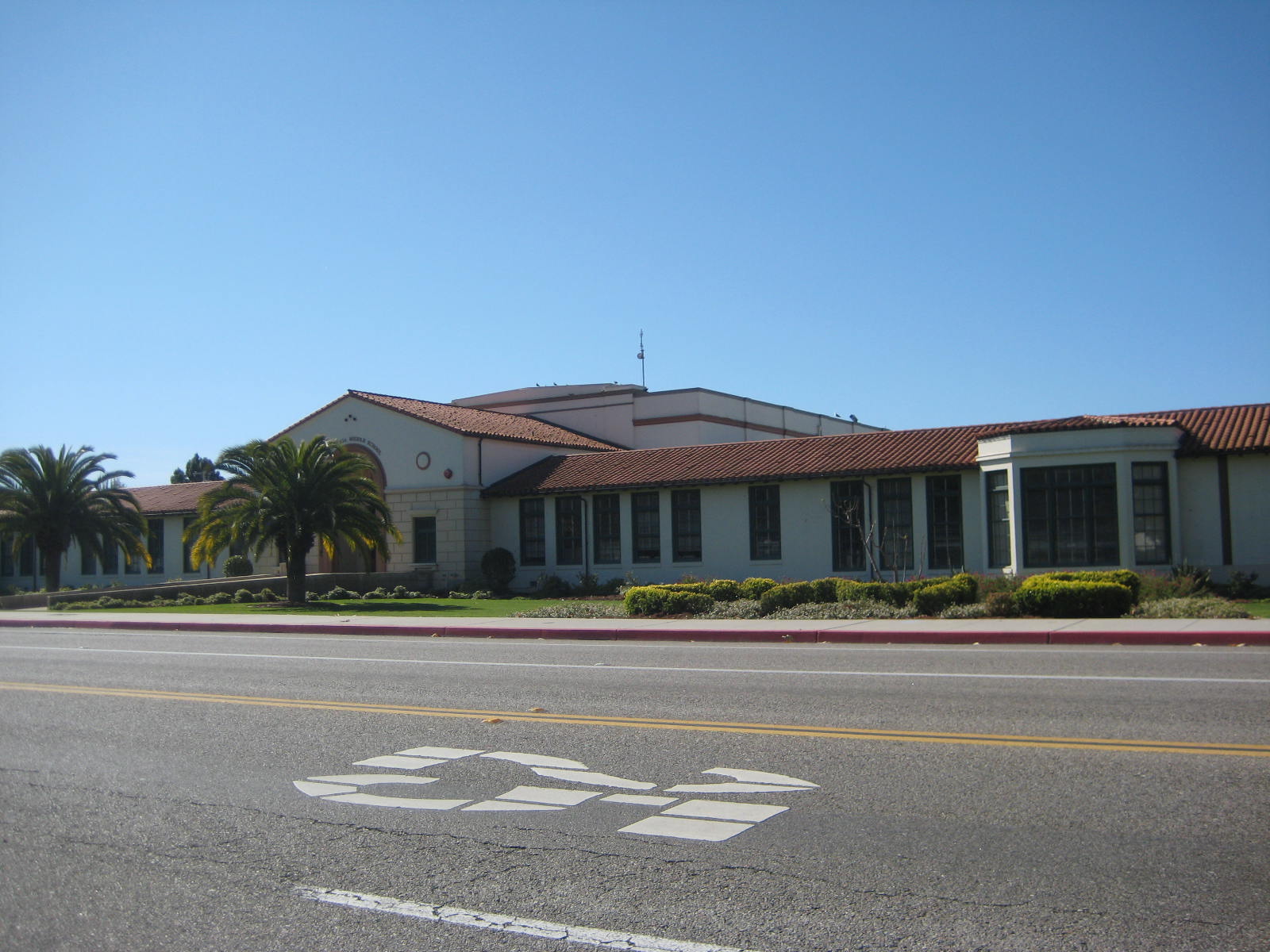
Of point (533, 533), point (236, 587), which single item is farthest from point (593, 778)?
point (236, 587)

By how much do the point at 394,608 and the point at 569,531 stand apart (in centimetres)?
781

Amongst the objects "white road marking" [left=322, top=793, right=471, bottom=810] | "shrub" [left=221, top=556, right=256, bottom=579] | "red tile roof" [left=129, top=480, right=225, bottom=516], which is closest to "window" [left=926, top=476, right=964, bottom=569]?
"white road marking" [left=322, top=793, right=471, bottom=810]

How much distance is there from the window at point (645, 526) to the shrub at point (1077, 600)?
1594cm

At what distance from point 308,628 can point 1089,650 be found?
15.5 meters

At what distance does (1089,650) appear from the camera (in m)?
15.0

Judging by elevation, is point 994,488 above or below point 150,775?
above

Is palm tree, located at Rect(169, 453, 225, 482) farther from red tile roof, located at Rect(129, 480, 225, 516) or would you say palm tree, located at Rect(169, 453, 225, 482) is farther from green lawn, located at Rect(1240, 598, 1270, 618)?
green lawn, located at Rect(1240, 598, 1270, 618)

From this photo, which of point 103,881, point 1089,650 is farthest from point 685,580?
point 103,881

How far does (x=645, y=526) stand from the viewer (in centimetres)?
3534

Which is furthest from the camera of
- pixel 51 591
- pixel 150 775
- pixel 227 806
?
pixel 51 591

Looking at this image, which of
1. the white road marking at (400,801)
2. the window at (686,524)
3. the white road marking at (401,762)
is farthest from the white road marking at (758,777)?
the window at (686,524)

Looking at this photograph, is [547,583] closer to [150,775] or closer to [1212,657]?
[1212,657]

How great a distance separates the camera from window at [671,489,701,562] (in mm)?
34375

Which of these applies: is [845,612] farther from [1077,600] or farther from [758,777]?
[758,777]
